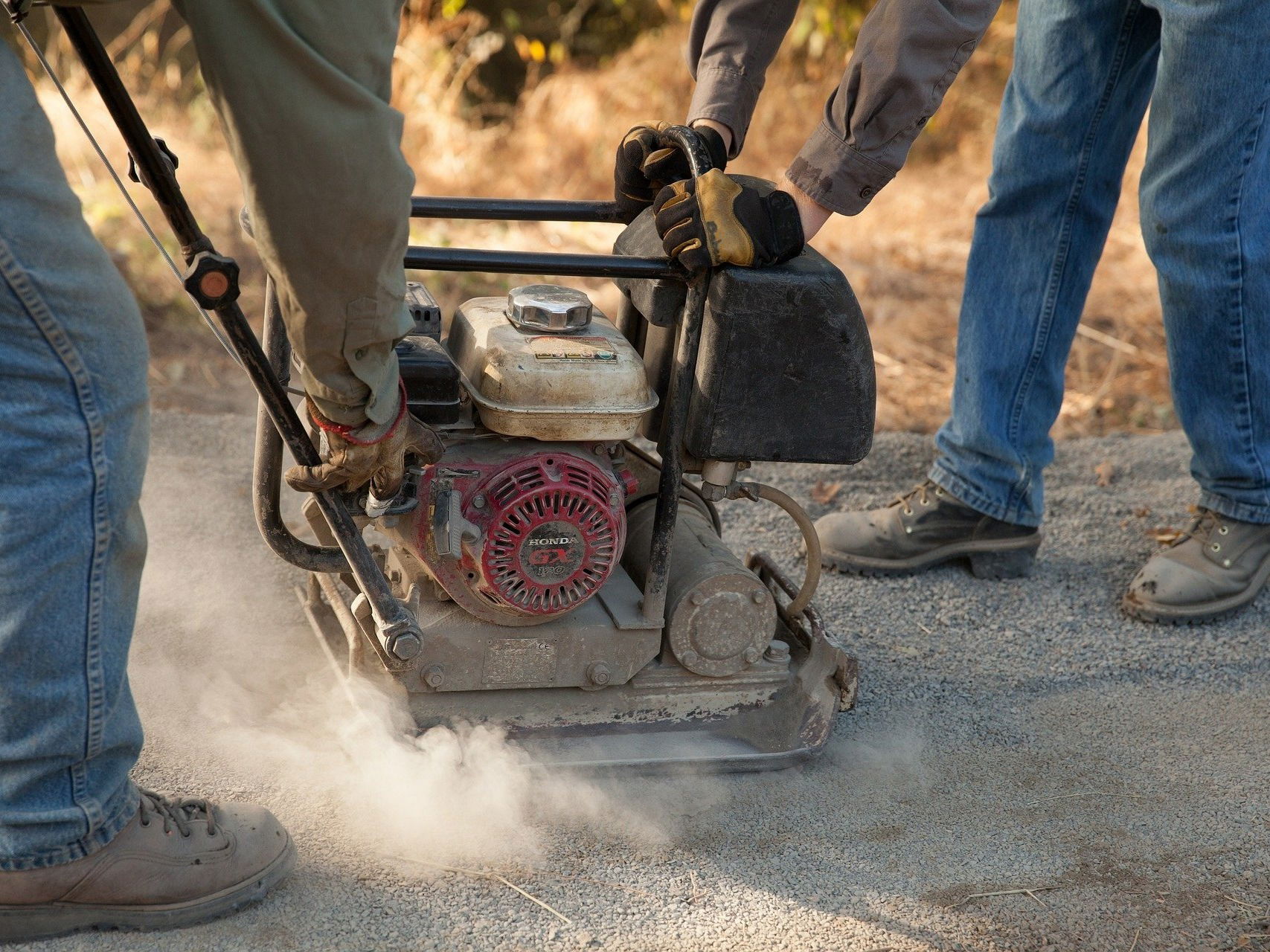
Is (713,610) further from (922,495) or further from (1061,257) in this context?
(1061,257)

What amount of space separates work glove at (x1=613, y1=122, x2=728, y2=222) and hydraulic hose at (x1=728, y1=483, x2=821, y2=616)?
63cm

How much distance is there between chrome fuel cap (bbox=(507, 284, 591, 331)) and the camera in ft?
7.23

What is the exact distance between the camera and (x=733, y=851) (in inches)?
89.7

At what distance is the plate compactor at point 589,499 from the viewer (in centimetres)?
213

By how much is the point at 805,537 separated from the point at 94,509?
4.61ft

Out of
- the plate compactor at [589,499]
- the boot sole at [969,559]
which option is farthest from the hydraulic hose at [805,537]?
the boot sole at [969,559]

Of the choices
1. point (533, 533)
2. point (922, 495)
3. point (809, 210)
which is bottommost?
point (922, 495)

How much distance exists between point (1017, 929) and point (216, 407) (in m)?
3.06

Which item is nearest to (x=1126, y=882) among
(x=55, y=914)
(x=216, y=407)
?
(x=55, y=914)

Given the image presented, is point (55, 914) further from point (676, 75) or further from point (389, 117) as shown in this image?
point (676, 75)

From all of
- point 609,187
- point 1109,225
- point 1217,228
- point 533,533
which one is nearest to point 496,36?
point 609,187

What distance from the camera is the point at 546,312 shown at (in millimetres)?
2201

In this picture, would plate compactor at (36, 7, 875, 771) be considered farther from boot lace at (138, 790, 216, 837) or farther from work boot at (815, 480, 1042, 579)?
work boot at (815, 480, 1042, 579)

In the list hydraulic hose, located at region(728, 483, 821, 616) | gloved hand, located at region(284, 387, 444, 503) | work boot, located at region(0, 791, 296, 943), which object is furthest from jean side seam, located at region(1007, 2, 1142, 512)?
work boot, located at region(0, 791, 296, 943)
